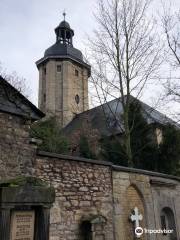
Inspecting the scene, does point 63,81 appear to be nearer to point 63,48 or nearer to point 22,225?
point 63,48

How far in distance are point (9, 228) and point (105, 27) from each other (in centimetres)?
1298

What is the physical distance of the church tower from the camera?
36500 mm

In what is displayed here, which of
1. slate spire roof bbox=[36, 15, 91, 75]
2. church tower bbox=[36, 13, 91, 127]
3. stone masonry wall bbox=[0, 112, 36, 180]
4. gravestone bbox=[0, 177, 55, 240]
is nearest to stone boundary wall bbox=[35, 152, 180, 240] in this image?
stone masonry wall bbox=[0, 112, 36, 180]

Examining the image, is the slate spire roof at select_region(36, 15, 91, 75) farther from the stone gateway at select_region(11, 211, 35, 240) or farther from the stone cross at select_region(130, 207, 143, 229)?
the stone gateway at select_region(11, 211, 35, 240)

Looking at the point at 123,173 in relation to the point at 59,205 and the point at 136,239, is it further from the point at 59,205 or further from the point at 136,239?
the point at 59,205

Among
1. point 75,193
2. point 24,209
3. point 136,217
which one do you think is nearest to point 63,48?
point 136,217

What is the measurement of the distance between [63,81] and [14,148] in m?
29.4

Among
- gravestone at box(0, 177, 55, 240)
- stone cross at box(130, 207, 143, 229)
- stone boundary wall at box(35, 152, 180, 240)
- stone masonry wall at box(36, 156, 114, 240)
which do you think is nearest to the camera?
gravestone at box(0, 177, 55, 240)

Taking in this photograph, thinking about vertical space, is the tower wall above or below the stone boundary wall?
above

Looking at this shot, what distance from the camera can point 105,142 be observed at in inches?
698

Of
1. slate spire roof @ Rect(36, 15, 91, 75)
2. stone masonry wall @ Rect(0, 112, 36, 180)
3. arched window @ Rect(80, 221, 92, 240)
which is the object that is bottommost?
arched window @ Rect(80, 221, 92, 240)

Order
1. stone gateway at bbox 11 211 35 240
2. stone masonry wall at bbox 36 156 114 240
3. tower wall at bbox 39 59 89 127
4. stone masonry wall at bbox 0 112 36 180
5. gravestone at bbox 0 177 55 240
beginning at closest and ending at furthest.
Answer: gravestone at bbox 0 177 55 240 → stone gateway at bbox 11 211 35 240 → stone masonry wall at bbox 0 112 36 180 → stone masonry wall at bbox 36 156 114 240 → tower wall at bbox 39 59 89 127

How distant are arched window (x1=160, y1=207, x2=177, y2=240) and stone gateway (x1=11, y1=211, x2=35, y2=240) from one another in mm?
6968

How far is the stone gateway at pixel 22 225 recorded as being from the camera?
6.25m
